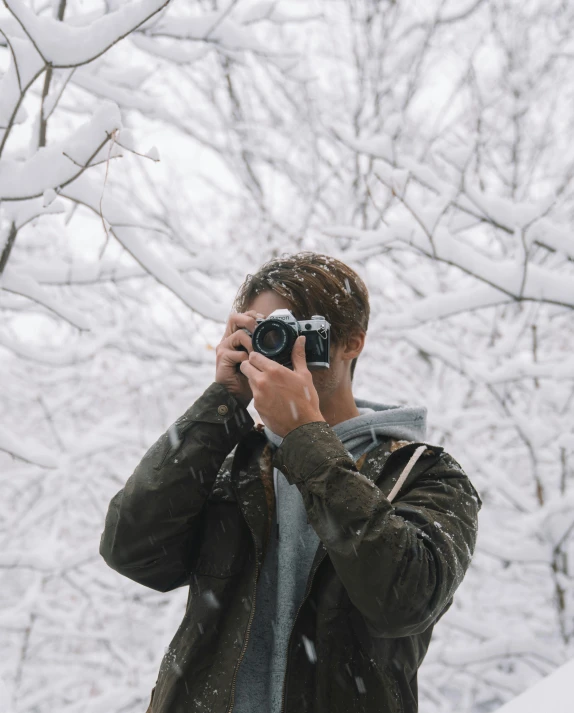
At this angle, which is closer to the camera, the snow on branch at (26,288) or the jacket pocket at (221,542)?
the jacket pocket at (221,542)

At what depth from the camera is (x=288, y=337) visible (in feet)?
3.46

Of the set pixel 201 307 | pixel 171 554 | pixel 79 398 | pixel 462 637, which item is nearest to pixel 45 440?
pixel 79 398

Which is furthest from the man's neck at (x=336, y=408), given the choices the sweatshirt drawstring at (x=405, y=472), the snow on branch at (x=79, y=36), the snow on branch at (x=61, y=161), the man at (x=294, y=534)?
the snow on branch at (x=79, y=36)

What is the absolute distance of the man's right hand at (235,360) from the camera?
44.1 inches

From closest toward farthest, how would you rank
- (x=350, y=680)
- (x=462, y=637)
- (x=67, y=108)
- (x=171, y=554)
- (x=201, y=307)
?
(x=350, y=680) < (x=171, y=554) < (x=201, y=307) < (x=67, y=108) < (x=462, y=637)

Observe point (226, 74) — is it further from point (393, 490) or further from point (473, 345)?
point (393, 490)

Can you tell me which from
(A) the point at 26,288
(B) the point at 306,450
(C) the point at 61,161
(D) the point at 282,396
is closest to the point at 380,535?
(B) the point at 306,450

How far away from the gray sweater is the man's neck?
5 centimetres

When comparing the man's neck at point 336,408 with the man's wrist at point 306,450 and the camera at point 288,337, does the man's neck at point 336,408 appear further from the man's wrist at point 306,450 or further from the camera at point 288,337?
the man's wrist at point 306,450

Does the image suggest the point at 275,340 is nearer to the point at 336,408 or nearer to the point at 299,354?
the point at 299,354

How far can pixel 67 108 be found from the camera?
200cm

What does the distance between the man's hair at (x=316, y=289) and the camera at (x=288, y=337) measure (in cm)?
9

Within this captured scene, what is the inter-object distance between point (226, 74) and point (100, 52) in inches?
157

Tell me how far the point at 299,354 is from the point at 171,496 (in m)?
0.35
